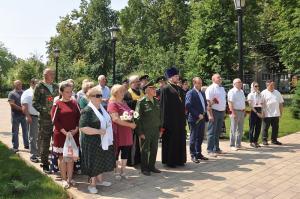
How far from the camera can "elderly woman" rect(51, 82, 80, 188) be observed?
6.68 m

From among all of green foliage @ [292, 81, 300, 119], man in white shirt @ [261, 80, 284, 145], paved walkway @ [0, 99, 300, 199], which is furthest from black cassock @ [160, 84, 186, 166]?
green foliage @ [292, 81, 300, 119]

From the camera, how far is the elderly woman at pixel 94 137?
20.6 ft

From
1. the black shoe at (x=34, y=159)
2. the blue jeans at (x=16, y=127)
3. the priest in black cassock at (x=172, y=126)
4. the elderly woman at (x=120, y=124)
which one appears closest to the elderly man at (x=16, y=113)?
the blue jeans at (x=16, y=127)

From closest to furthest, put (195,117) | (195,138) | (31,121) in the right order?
Result: 1. (195,117)
2. (195,138)
3. (31,121)

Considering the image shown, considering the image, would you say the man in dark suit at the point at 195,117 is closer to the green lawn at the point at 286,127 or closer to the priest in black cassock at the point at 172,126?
the priest in black cassock at the point at 172,126

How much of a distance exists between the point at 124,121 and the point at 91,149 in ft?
3.20

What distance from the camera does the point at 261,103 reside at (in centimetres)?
1073

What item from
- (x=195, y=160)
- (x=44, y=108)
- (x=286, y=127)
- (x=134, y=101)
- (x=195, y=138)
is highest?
(x=134, y=101)

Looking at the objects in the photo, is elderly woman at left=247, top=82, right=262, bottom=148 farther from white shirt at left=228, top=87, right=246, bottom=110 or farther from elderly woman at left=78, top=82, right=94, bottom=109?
elderly woman at left=78, top=82, right=94, bottom=109

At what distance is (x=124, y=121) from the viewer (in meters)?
7.05

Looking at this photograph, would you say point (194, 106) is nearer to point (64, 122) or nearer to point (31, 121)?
point (64, 122)

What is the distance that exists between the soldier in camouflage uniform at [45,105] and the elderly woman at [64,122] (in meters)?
0.80

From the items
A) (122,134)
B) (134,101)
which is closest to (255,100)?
(134,101)

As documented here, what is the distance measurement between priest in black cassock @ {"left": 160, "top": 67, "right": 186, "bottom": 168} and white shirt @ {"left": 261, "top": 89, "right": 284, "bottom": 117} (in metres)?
3.59
